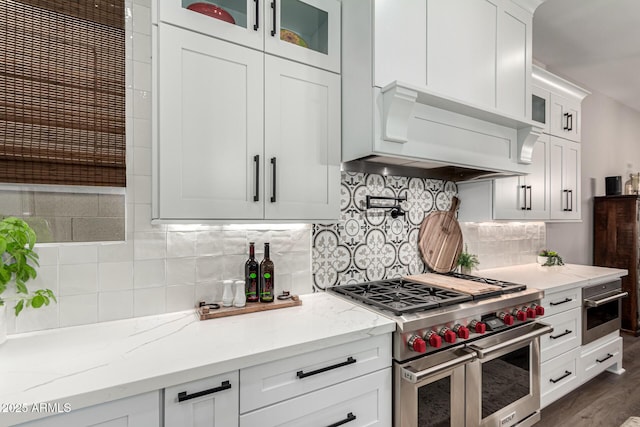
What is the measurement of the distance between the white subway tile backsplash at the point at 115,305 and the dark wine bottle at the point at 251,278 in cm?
53

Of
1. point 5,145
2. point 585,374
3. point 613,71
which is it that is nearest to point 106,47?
point 5,145

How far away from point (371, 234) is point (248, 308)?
1.00 m

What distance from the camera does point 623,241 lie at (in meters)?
3.92

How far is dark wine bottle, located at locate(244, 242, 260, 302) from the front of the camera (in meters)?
1.68

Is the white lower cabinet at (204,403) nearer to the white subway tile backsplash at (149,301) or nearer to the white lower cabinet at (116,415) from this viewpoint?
the white lower cabinet at (116,415)

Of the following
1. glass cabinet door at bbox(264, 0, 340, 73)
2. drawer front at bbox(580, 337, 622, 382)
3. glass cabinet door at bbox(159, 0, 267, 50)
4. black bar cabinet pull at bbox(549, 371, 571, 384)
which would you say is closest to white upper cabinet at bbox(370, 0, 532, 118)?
glass cabinet door at bbox(264, 0, 340, 73)

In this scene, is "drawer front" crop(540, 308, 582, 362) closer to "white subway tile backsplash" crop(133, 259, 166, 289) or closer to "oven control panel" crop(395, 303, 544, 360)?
"oven control panel" crop(395, 303, 544, 360)

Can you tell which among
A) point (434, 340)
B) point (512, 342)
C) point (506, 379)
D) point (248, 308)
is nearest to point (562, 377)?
point (506, 379)

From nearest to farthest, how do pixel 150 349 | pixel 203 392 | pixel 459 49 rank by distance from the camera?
pixel 203 392 < pixel 150 349 < pixel 459 49

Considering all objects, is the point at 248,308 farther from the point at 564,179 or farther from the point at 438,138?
the point at 564,179

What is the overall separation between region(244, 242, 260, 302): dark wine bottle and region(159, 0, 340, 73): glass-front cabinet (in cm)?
101

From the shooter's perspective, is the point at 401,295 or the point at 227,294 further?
the point at 401,295

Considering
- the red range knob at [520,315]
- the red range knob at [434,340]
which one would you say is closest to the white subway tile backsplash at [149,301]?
the red range knob at [434,340]

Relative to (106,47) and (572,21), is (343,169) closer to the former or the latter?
(106,47)
